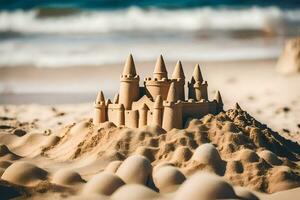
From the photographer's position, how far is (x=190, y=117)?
24.5 metres

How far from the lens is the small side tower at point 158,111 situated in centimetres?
2370

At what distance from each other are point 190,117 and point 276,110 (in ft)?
73.7

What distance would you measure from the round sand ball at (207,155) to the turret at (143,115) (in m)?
4.00

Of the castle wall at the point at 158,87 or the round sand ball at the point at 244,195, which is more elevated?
the castle wall at the point at 158,87

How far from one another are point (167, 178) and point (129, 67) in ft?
29.1

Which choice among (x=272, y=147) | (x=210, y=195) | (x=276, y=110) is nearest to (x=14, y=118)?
(x=276, y=110)

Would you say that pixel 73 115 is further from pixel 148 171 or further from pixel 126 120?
pixel 148 171

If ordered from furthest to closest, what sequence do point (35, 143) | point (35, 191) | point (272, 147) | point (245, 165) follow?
point (35, 143), point (272, 147), point (245, 165), point (35, 191)

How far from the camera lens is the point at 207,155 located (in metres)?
21.0

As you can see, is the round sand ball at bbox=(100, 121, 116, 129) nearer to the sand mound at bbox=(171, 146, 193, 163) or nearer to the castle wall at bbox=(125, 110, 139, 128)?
the castle wall at bbox=(125, 110, 139, 128)

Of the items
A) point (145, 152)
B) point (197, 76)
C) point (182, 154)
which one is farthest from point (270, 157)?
point (197, 76)

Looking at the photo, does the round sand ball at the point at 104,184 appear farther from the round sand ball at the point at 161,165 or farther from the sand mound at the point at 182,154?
the sand mound at the point at 182,154

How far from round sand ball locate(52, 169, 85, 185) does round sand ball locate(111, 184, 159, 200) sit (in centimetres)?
265

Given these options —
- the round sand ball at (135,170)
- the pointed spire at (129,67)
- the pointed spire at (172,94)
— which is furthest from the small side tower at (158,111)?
the round sand ball at (135,170)
